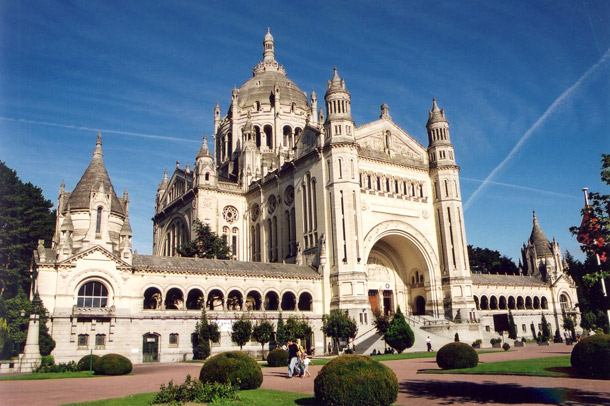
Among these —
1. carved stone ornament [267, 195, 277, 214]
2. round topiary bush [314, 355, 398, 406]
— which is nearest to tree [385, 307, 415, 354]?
carved stone ornament [267, 195, 277, 214]

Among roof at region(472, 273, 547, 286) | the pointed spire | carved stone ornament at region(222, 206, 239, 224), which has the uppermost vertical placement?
the pointed spire

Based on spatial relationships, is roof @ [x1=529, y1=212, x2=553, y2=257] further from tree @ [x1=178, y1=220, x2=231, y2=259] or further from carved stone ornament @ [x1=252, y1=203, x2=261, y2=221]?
tree @ [x1=178, y1=220, x2=231, y2=259]

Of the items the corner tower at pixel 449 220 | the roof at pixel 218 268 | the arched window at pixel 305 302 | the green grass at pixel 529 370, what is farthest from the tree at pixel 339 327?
the green grass at pixel 529 370

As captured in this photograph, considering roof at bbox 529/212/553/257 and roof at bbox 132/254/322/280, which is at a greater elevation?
roof at bbox 529/212/553/257

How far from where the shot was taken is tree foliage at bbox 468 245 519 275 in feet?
326

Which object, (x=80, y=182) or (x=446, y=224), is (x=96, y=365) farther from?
(x=446, y=224)

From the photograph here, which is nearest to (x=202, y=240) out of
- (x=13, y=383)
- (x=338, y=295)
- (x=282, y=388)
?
(x=338, y=295)

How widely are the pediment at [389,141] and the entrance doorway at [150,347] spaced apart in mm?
30740

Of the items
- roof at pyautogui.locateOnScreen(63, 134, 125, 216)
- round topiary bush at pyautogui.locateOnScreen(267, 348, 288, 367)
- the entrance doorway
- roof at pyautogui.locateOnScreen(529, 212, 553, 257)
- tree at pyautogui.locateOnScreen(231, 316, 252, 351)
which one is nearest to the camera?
round topiary bush at pyautogui.locateOnScreen(267, 348, 288, 367)

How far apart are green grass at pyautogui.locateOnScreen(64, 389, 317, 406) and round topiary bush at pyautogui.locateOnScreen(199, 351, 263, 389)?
2.81 ft

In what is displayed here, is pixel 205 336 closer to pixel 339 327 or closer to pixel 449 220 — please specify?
pixel 339 327

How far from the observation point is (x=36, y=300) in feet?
128

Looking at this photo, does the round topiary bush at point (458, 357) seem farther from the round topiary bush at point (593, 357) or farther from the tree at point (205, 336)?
the tree at point (205, 336)

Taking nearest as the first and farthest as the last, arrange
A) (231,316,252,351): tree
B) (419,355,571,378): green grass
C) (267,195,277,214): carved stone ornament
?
(419,355,571,378): green grass → (231,316,252,351): tree → (267,195,277,214): carved stone ornament
